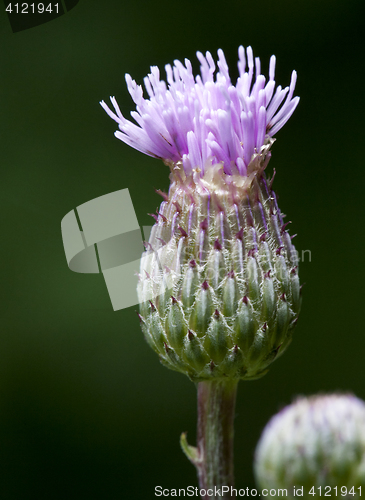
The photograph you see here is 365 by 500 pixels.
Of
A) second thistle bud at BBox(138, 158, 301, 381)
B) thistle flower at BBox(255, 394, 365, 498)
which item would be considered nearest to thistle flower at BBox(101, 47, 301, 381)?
second thistle bud at BBox(138, 158, 301, 381)

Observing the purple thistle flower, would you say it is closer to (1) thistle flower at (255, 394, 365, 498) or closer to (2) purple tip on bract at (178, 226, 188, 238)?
(2) purple tip on bract at (178, 226, 188, 238)

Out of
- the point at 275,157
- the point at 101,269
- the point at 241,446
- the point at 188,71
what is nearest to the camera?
the point at 188,71

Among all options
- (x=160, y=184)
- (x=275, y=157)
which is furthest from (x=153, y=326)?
(x=275, y=157)

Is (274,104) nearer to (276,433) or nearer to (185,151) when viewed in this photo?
(185,151)

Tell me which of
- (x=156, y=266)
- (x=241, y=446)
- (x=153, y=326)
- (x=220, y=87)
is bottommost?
(x=241, y=446)

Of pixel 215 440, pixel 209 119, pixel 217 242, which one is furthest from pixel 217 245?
pixel 215 440

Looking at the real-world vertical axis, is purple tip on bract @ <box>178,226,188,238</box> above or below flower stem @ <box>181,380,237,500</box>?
above

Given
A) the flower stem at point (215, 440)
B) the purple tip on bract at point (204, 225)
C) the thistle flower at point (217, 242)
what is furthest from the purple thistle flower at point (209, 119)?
the flower stem at point (215, 440)

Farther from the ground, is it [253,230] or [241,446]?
[253,230]
